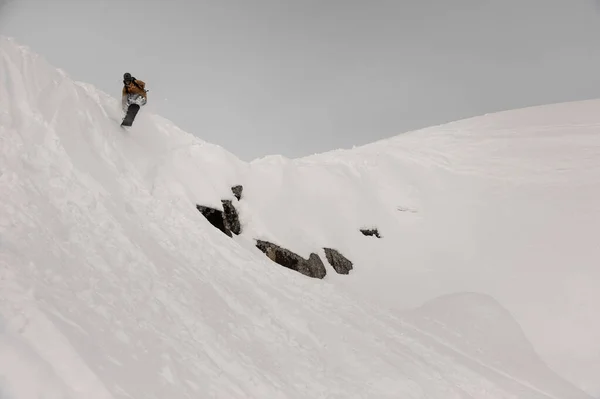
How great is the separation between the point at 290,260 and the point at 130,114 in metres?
7.86

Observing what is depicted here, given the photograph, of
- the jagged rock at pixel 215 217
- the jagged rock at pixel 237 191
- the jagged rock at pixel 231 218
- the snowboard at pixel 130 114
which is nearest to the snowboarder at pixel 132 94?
the snowboard at pixel 130 114

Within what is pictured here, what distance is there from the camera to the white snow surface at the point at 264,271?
5945mm

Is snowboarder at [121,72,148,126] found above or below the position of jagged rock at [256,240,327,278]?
above

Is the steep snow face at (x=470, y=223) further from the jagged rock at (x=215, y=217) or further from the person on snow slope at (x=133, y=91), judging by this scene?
the person on snow slope at (x=133, y=91)

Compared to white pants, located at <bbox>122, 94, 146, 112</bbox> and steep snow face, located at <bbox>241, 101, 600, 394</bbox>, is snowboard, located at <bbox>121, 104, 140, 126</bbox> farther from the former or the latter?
steep snow face, located at <bbox>241, 101, 600, 394</bbox>

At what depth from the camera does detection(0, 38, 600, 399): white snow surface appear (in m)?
5.95

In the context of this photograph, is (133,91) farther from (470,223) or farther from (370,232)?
(470,223)

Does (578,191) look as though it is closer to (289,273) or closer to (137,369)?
(289,273)

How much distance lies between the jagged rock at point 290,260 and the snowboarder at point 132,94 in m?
6.51

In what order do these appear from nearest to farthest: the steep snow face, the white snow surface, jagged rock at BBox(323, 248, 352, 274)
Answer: the white snow surface, the steep snow face, jagged rock at BBox(323, 248, 352, 274)

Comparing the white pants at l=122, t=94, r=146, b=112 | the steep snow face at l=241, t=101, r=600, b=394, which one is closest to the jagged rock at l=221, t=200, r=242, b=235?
the steep snow face at l=241, t=101, r=600, b=394

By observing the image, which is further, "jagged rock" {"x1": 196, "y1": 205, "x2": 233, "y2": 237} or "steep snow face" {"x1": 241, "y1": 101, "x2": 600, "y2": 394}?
"steep snow face" {"x1": 241, "y1": 101, "x2": 600, "y2": 394}

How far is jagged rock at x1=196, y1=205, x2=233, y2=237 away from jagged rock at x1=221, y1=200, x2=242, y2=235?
0.22m

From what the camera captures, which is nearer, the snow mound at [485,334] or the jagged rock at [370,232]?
the snow mound at [485,334]
